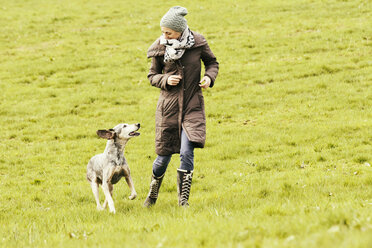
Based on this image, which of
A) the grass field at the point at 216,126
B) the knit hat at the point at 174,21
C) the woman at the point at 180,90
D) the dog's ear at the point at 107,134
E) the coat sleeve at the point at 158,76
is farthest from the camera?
the dog's ear at the point at 107,134

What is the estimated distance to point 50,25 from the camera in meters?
31.4

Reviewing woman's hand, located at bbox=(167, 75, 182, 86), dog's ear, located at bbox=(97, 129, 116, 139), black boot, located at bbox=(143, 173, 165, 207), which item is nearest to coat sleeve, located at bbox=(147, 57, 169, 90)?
woman's hand, located at bbox=(167, 75, 182, 86)

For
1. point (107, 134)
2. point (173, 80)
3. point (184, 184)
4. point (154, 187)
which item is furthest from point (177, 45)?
point (154, 187)

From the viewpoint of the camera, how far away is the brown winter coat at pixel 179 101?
299 inches

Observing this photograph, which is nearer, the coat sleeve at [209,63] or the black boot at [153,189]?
the coat sleeve at [209,63]

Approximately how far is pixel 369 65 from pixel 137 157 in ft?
37.0

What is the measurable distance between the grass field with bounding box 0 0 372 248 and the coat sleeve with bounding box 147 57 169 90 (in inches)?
78.8

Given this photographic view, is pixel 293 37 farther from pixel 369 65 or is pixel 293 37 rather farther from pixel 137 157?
pixel 137 157

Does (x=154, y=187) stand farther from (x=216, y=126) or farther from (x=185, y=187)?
(x=216, y=126)

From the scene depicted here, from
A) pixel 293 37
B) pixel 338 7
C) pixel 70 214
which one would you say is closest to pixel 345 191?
pixel 70 214

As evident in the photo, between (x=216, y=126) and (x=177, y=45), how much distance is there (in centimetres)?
828

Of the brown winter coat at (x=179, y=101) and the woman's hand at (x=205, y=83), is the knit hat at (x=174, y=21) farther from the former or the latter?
the woman's hand at (x=205, y=83)

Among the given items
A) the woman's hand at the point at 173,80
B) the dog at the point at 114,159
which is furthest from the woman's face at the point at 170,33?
the dog at the point at 114,159

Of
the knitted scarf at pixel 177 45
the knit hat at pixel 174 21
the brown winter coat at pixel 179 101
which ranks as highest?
the knit hat at pixel 174 21
